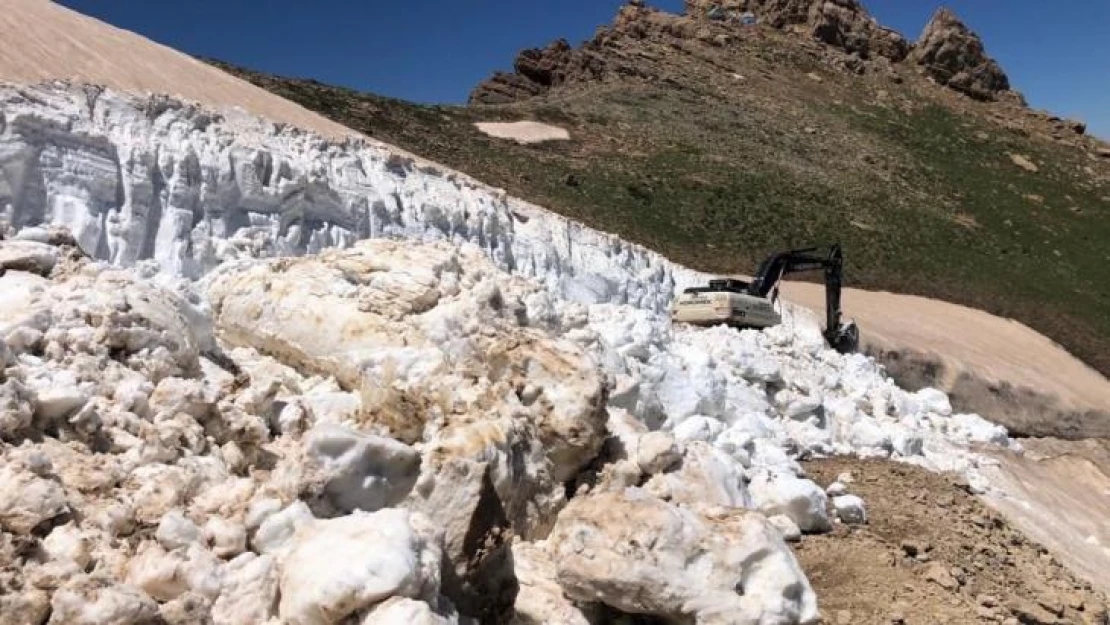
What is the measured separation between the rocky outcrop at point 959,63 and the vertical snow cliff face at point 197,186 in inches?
2266

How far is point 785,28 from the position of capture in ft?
223

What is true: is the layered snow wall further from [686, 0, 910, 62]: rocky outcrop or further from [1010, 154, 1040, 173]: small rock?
[686, 0, 910, 62]: rocky outcrop

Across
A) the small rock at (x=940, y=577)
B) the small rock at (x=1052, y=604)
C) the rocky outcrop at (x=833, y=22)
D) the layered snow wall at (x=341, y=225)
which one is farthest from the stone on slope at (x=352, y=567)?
the rocky outcrop at (x=833, y=22)

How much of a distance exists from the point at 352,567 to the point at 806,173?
41963mm

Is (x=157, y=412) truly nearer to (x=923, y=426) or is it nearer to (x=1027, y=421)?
(x=923, y=426)

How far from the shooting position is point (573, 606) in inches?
254

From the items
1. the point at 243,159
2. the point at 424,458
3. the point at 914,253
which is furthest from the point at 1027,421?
the point at 424,458

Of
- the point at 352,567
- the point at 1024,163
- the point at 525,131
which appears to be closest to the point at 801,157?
the point at 525,131

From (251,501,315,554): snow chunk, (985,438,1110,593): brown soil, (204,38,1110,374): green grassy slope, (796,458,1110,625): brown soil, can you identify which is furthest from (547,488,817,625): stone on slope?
(204,38,1110,374): green grassy slope

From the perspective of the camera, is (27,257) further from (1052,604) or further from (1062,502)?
(1062,502)

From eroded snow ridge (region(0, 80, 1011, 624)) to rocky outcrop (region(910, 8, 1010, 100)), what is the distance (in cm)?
6088

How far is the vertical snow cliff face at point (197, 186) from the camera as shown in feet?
36.9

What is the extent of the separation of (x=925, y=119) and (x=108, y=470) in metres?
60.5

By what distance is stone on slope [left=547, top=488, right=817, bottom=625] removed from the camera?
244 inches
